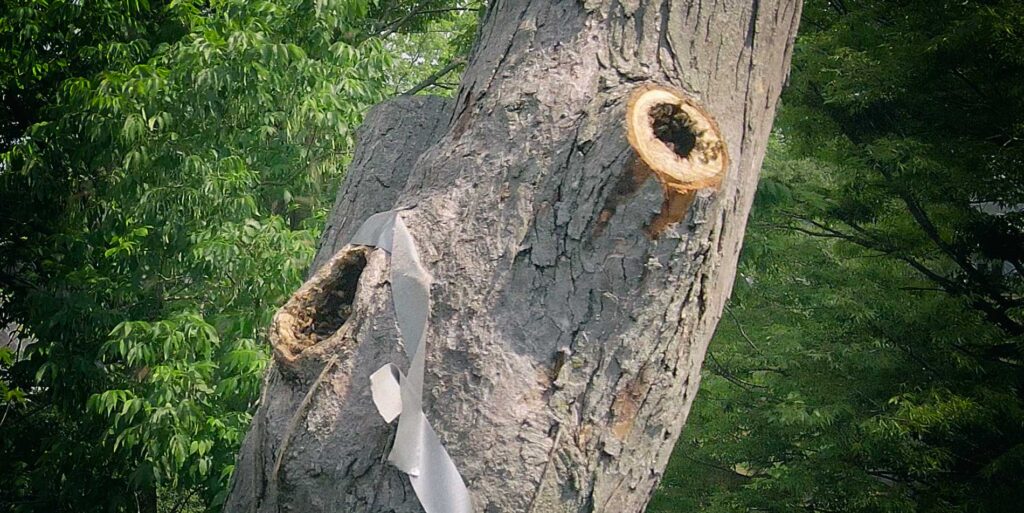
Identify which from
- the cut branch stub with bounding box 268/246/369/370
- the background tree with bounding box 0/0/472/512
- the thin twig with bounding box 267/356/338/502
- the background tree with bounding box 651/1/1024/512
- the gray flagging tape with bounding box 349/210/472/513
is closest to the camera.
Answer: the gray flagging tape with bounding box 349/210/472/513

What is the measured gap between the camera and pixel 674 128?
1.61 meters

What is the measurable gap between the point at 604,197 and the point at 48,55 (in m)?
7.98

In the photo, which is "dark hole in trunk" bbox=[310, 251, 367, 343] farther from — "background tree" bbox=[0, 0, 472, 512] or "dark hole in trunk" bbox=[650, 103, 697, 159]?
"background tree" bbox=[0, 0, 472, 512]

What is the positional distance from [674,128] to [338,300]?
0.68 m

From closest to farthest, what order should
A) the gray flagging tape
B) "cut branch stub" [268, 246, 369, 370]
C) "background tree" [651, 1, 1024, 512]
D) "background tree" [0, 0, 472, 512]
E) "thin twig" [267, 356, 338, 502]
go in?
1. the gray flagging tape
2. "thin twig" [267, 356, 338, 502]
3. "cut branch stub" [268, 246, 369, 370]
4. "background tree" [651, 1, 1024, 512]
5. "background tree" [0, 0, 472, 512]

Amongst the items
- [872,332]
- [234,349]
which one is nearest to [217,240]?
[234,349]

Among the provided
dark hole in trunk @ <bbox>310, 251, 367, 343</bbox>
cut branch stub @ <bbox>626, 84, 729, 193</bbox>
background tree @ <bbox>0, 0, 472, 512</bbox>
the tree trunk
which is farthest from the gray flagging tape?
background tree @ <bbox>0, 0, 472, 512</bbox>

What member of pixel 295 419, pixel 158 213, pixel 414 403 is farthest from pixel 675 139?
pixel 158 213

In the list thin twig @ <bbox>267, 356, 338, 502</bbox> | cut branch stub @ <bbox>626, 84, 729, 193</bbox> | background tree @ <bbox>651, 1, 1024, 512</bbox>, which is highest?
cut branch stub @ <bbox>626, 84, 729, 193</bbox>

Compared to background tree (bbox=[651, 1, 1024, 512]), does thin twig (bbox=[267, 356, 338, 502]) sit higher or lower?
higher

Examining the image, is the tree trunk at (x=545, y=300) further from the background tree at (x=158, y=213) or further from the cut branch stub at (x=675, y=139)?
the background tree at (x=158, y=213)

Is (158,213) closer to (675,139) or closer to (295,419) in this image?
(295,419)

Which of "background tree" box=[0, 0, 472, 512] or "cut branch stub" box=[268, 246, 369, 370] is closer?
"cut branch stub" box=[268, 246, 369, 370]

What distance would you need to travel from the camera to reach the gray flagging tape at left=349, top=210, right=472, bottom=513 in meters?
1.43
